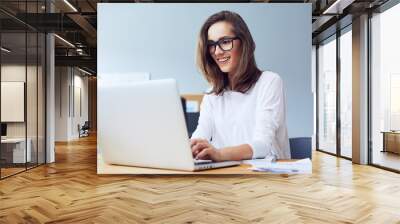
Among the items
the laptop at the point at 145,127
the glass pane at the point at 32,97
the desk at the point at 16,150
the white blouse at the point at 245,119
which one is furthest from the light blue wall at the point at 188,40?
the desk at the point at 16,150

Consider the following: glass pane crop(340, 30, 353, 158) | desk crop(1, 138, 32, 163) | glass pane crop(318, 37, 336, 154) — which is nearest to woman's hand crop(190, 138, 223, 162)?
desk crop(1, 138, 32, 163)

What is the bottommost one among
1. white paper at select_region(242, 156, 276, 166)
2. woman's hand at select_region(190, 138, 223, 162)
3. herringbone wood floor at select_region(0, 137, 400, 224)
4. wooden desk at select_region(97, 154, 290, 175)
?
herringbone wood floor at select_region(0, 137, 400, 224)

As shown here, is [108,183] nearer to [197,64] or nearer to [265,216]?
[197,64]

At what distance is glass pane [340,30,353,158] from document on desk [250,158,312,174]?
256 centimetres

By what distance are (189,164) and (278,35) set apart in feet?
7.63

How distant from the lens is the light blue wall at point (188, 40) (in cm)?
616

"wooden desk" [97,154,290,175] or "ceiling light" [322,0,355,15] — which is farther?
"ceiling light" [322,0,355,15]

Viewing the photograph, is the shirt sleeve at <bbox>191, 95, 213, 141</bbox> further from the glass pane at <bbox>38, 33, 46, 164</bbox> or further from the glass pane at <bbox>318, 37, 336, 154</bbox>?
the glass pane at <bbox>318, 37, 336, 154</bbox>

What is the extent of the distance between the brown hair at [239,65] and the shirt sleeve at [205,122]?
0.69 ft

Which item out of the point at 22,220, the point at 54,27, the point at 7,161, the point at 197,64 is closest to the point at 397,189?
the point at 197,64

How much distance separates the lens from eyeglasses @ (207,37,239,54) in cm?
607

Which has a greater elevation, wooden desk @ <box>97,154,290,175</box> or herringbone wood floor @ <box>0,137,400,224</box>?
wooden desk @ <box>97,154,290,175</box>

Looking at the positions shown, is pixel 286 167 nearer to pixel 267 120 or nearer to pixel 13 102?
pixel 267 120

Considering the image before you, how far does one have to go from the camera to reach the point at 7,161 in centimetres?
631
